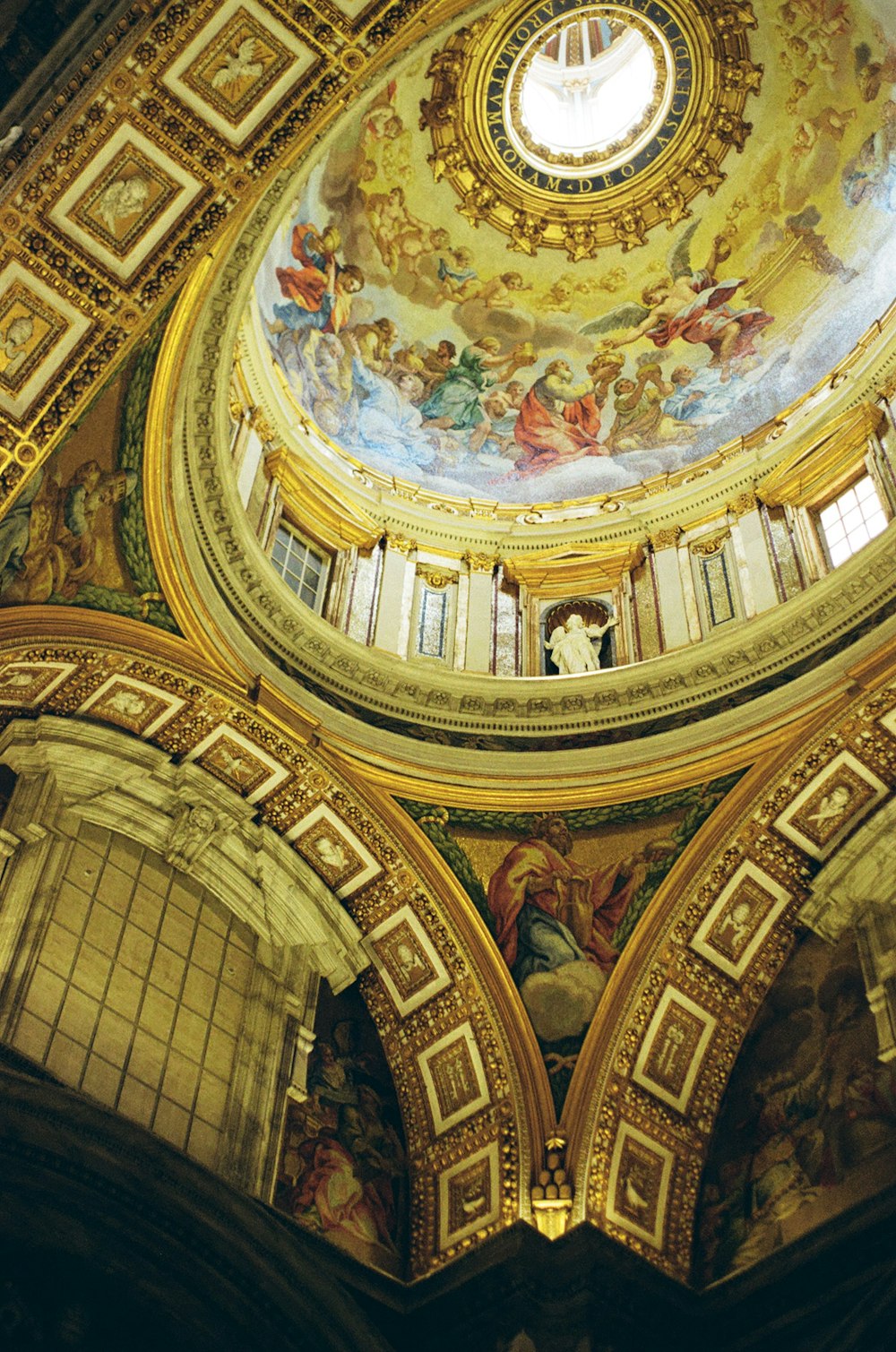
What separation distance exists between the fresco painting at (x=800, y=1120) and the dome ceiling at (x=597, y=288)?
6984 mm

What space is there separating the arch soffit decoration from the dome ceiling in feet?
16.0

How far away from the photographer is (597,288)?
20.7 meters

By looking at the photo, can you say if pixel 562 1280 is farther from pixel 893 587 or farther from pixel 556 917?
pixel 893 587

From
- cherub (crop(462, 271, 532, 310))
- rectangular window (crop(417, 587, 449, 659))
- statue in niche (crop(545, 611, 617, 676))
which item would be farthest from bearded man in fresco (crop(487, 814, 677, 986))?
cherub (crop(462, 271, 532, 310))

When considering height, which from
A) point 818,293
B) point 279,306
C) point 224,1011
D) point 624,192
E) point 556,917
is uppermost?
point 624,192

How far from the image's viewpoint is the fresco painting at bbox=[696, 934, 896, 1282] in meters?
14.5

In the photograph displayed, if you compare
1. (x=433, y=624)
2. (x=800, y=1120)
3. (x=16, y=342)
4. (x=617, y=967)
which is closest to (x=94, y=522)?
(x=16, y=342)

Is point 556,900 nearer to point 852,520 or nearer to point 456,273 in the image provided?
point 852,520

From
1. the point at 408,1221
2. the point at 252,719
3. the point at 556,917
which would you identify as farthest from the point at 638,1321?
the point at 252,719

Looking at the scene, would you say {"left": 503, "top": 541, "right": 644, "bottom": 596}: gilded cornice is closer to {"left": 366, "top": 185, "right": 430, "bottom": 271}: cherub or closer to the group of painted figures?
the group of painted figures

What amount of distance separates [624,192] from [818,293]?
2898mm

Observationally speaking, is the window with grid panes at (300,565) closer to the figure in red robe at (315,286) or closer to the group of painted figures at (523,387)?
the group of painted figures at (523,387)

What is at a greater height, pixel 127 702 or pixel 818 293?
pixel 818 293

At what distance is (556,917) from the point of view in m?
16.2
